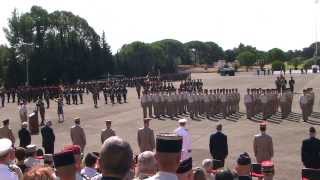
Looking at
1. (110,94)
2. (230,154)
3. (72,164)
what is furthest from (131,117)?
(72,164)

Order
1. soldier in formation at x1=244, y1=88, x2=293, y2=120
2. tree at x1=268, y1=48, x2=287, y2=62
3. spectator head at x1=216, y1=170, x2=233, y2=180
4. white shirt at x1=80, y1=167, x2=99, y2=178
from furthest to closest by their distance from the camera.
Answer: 1. tree at x1=268, y1=48, x2=287, y2=62
2. soldier in formation at x1=244, y1=88, x2=293, y2=120
3. white shirt at x1=80, y1=167, x2=99, y2=178
4. spectator head at x1=216, y1=170, x2=233, y2=180

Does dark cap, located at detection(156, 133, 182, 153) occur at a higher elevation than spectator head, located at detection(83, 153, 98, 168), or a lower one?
higher


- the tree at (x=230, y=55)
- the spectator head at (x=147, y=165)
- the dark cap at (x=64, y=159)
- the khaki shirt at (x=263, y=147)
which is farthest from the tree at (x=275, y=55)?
the dark cap at (x=64, y=159)

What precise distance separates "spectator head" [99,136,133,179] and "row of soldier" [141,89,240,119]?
2455cm

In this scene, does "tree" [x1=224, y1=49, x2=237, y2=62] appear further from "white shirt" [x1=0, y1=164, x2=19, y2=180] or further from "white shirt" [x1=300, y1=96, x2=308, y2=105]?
"white shirt" [x1=0, y1=164, x2=19, y2=180]

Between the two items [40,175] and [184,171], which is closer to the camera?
[40,175]

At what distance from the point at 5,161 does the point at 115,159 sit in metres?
2.27

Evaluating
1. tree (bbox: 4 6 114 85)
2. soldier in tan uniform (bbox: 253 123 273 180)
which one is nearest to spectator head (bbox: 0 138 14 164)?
soldier in tan uniform (bbox: 253 123 273 180)

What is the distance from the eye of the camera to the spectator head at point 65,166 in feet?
16.8

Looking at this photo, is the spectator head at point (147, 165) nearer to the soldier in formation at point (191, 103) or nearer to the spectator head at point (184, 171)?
the spectator head at point (184, 171)

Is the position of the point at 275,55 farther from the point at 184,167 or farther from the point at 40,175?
the point at 40,175

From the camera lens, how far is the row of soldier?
28672 millimetres

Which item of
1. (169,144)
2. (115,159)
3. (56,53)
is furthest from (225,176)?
(56,53)

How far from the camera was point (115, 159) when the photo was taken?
3.96m
